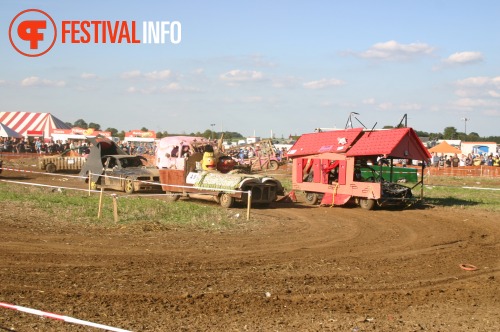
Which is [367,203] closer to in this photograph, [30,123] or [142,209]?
[142,209]

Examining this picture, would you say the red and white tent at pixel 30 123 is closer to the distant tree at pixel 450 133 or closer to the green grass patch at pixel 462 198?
the green grass patch at pixel 462 198

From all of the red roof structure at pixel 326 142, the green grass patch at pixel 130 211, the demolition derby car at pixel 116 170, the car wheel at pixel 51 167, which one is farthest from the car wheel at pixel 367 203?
the car wheel at pixel 51 167

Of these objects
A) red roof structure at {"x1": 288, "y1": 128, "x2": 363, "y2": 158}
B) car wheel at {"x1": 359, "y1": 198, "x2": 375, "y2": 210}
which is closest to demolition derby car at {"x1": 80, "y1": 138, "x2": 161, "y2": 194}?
red roof structure at {"x1": 288, "y1": 128, "x2": 363, "y2": 158}

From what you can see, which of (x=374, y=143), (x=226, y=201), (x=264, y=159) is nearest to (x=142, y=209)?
(x=226, y=201)

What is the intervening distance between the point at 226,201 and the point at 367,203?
4987 mm

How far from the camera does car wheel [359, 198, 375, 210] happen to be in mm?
20719

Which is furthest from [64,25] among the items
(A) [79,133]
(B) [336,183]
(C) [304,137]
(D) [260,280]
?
(A) [79,133]

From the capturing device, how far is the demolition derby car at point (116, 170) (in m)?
24.7

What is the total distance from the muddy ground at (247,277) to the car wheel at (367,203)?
4.81 m

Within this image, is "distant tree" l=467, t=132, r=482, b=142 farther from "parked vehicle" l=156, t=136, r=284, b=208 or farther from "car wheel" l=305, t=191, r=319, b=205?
"parked vehicle" l=156, t=136, r=284, b=208

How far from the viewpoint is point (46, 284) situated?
858cm

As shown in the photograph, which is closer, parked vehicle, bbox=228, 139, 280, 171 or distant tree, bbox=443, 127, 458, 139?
parked vehicle, bbox=228, 139, 280, 171

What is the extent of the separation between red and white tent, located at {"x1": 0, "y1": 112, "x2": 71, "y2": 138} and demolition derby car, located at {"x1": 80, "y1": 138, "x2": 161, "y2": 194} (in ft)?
121

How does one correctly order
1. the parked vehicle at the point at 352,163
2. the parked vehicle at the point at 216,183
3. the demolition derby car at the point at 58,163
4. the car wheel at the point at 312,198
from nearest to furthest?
the parked vehicle at the point at 216,183 < the parked vehicle at the point at 352,163 < the car wheel at the point at 312,198 < the demolition derby car at the point at 58,163
